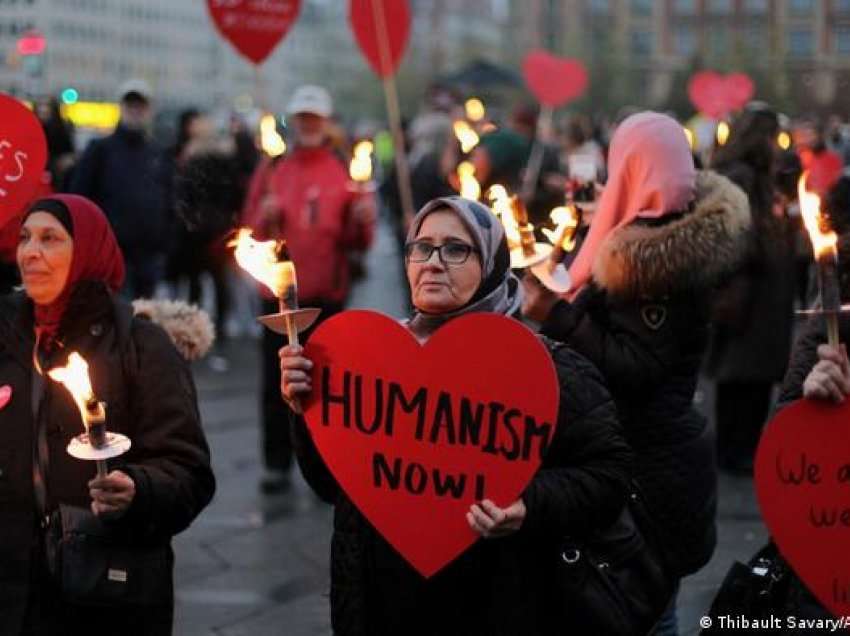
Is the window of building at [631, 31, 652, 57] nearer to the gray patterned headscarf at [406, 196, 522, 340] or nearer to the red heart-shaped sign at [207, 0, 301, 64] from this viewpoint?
the red heart-shaped sign at [207, 0, 301, 64]

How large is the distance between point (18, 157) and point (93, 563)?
128cm

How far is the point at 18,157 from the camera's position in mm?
4098

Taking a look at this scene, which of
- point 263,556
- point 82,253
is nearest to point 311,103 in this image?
point 263,556

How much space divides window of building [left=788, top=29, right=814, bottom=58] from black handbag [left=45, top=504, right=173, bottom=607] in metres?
24.7

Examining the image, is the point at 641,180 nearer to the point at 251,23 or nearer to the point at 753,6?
the point at 251,23

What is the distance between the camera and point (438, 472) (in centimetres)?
302

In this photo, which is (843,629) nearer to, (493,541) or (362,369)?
(493,541)

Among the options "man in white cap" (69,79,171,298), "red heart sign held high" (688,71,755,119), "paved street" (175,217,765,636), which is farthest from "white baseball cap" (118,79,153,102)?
"red heart sign held high" (688,71,755,119)

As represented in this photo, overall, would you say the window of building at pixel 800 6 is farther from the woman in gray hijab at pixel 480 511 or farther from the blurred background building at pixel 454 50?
the woman in gray hijab at pixel 480 511

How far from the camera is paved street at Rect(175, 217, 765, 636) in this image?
5.41 metres

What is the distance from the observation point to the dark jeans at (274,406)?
7160 millimetres

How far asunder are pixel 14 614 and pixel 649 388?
1.57 m

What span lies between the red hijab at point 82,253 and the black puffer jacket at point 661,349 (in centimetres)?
106

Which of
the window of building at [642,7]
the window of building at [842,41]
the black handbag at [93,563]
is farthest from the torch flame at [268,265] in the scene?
the window of building at [642,7]
